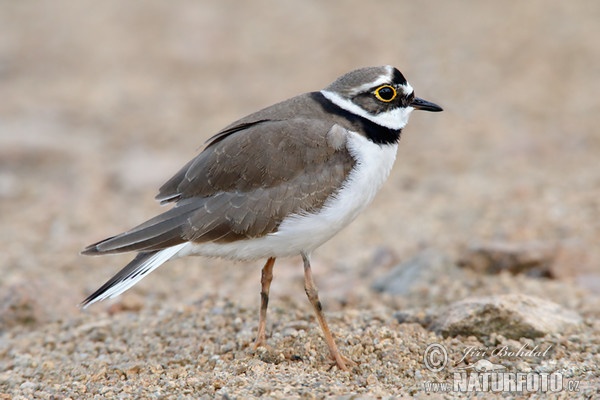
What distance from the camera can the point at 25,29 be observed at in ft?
61.4

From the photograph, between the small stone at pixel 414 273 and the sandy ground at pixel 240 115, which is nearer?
the sandy ground at pixel 240 115

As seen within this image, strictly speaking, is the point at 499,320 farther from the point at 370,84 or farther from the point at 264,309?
the point at 370,84

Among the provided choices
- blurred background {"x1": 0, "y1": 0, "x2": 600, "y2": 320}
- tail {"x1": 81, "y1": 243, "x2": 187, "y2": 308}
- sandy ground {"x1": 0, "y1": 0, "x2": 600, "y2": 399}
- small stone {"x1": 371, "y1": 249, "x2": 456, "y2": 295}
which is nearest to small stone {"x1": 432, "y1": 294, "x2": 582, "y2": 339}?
sandy ground {"x1": 0, "y1": 0, "x2": 600, "y2": 399}

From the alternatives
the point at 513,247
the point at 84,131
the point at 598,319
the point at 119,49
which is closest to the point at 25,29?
the point at 119,49

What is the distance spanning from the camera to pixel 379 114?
6324 millimetres

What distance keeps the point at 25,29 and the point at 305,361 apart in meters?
15.3

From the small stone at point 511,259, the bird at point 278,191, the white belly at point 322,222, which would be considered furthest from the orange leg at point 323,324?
the small stone at point 511,259

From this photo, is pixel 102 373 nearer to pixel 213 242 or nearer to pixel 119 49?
pixel 213 242

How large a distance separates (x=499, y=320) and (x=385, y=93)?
2044 millimetres

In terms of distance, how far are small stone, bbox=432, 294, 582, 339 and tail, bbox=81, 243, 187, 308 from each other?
227cm

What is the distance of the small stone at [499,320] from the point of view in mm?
6184

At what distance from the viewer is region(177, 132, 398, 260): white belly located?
19.3ft

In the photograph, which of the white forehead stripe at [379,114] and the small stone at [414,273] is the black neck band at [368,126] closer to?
the white forehead stripe at [379,114]

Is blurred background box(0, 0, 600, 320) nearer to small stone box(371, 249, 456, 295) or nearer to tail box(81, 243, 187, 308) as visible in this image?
small stone box(371, 249, 456, 295)
